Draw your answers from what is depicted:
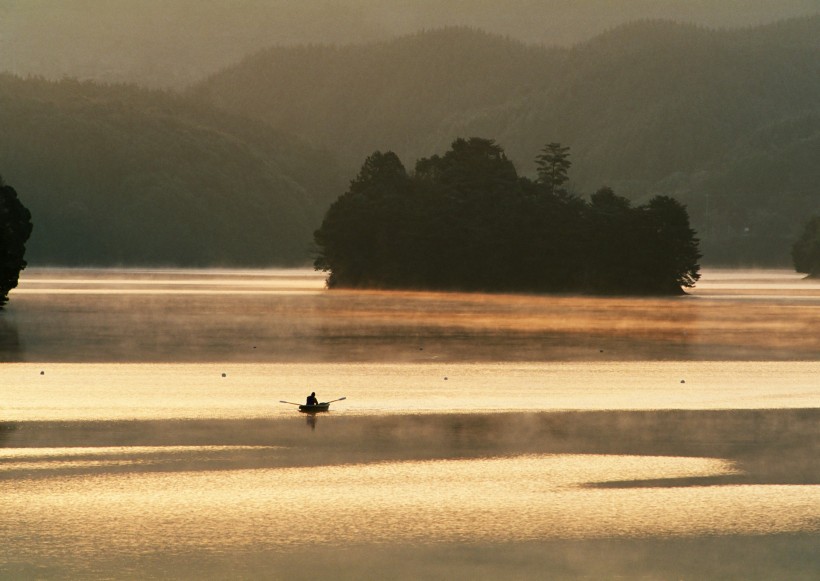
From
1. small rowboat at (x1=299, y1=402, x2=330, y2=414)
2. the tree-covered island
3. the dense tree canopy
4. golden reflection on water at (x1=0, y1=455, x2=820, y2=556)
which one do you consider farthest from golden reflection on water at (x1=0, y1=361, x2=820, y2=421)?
the tree-covered island

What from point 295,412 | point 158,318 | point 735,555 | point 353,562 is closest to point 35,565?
point 353,562

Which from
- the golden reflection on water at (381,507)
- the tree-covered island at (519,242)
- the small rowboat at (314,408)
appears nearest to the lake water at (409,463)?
the golden reflection on water at (381,507)

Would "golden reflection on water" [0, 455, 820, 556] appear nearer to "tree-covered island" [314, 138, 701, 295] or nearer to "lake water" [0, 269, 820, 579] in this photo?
"lake water" [0, 269, 820, 579]

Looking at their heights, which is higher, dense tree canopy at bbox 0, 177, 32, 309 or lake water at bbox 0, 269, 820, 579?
dense tree canopy at bbox 0, 177, 32, 309

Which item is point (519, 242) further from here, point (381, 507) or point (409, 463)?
point (381, 507)

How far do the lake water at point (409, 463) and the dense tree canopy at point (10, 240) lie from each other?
162 feet

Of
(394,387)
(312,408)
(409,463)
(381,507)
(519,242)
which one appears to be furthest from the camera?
(519,242)

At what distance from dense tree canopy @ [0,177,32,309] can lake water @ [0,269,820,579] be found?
49331mm

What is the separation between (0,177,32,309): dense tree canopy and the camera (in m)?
122

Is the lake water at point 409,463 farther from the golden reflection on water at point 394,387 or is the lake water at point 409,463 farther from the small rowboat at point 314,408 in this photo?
the small rowboat at point 314,408

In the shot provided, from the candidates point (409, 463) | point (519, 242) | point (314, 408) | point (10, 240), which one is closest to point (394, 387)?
point (314, 408)

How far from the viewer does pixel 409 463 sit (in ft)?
111

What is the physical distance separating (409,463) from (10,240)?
316ft

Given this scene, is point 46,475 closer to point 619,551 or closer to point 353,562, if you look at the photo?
point 353,562
